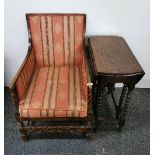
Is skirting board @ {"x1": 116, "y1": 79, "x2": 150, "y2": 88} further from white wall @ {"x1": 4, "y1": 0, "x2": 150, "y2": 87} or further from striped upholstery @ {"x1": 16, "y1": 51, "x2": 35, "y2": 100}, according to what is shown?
striped upholstery @ {"x1": 16, "y1": 51, "x2": 35, "y2": 100}

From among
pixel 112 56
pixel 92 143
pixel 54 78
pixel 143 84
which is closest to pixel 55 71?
pixel 54 78

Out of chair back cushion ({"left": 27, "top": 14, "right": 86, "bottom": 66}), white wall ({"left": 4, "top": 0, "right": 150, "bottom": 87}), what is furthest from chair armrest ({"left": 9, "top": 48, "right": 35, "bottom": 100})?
white wall ({"left": 4, "top": 0, "right": 150, "bottom": 87})

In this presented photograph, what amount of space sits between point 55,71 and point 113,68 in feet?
1.91

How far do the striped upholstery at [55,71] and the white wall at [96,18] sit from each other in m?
0.11

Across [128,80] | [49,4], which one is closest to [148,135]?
[128,80]

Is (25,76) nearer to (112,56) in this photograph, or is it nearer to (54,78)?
(54,78)

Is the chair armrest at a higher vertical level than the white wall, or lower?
lower

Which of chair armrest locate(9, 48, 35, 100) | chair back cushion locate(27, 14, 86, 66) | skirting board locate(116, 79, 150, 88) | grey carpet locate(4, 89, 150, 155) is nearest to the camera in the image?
chair armrest locate(9, 48, 35, 100)

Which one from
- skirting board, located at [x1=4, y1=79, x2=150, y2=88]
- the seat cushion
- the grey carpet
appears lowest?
the grey carpet

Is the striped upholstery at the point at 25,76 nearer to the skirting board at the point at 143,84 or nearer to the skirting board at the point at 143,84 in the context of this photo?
the skirting board at the point at 143,84

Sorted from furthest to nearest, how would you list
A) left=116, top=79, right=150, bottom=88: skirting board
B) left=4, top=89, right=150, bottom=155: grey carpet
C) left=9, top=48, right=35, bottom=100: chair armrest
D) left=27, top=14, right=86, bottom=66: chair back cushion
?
left=116, top=79, right=150, bottom=88: skirting board → left=27, top=14, right=86, bottom=66: chair back cushion → left=4, top=89, right=150, bottom=155: grey carpet → left=9, top=48, right=35, bottom=100: chair armrest

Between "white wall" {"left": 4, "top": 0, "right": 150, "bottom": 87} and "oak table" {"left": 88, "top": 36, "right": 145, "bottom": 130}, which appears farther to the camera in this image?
"white wall" {"left": 4, "top": 0, "right": 150, "bottom": 87}

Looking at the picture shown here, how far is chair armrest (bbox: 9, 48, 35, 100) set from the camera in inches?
61.3

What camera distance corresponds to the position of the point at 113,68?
162 cm
